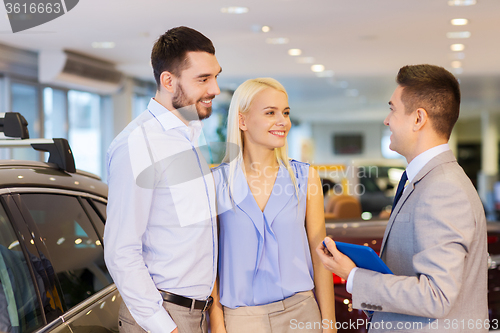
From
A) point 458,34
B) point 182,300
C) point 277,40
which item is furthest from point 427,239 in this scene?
point 458,34

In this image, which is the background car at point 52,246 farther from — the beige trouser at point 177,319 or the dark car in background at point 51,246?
the beige trouser at point 177,319

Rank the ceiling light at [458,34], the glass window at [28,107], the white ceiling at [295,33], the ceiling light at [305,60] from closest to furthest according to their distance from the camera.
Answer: the white ceiling at [295,33], the ceiling light at [458,34], the glass window at [28,107], the ceiling light at [305,60]

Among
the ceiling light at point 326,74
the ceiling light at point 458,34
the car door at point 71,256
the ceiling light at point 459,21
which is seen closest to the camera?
the car door at point 71,256

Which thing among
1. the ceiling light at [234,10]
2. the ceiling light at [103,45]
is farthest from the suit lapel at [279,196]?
the ceiling light at [103,45]

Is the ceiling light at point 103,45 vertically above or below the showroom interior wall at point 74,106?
above

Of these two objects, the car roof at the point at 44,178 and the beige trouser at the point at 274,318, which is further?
the beige trouser at the point at 274,318

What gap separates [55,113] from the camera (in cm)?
842

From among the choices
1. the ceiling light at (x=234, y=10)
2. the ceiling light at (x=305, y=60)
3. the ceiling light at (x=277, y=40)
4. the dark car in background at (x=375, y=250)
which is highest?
the ceiling light at (x=234, y=10)

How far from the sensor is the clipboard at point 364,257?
142 cm

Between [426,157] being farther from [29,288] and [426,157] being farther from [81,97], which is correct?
[81,97]

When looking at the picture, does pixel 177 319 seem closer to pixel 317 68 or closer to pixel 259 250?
pixel 259 250

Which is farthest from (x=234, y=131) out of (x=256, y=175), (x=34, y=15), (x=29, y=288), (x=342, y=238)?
(x=34, y=15)

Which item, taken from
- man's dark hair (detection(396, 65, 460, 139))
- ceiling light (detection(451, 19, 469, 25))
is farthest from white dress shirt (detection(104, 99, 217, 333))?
ceiling light (detection(451, 19, 469, 25))

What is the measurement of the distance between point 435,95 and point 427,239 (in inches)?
17.1
